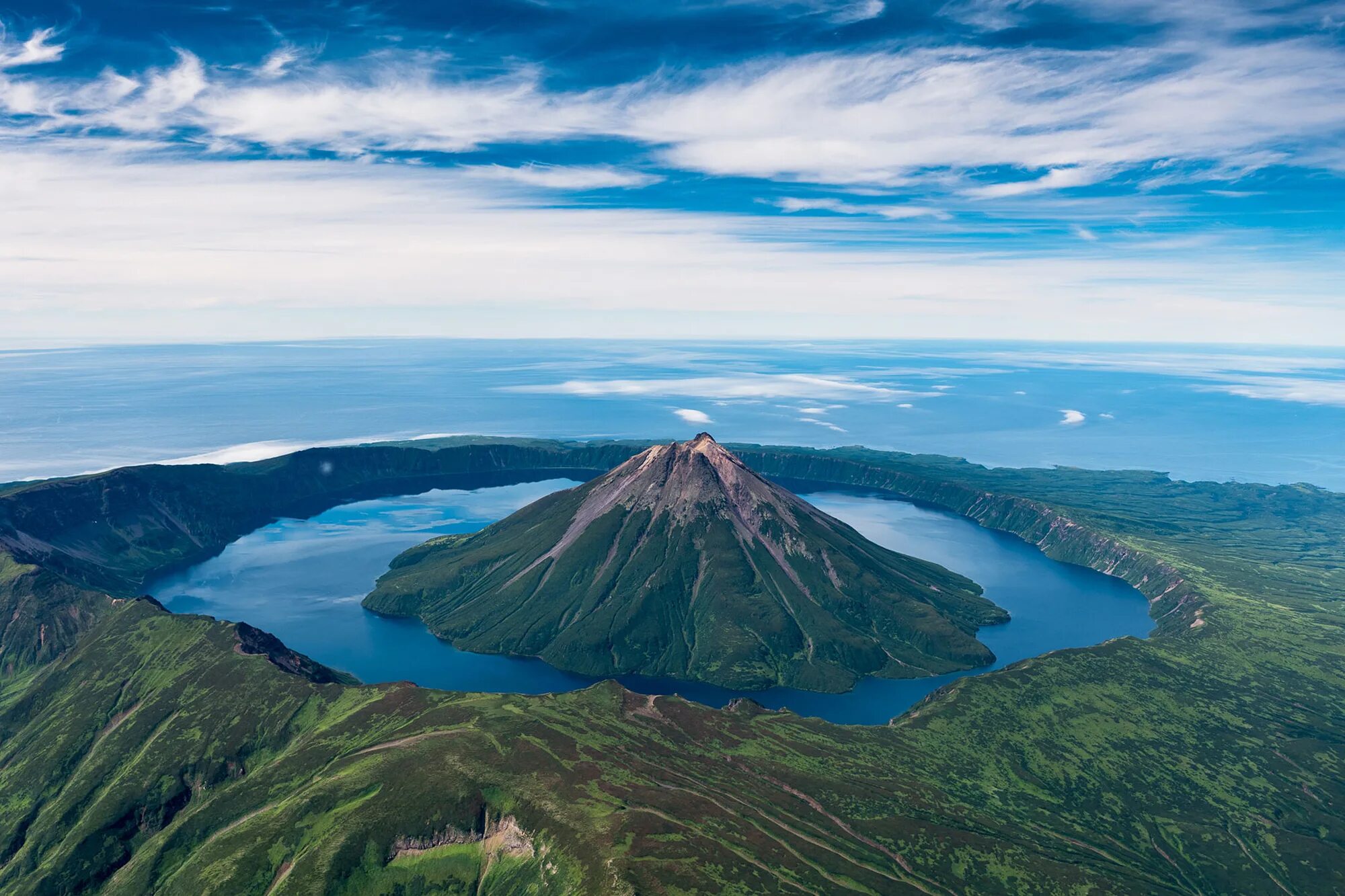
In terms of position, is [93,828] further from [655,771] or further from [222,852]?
[655,771]

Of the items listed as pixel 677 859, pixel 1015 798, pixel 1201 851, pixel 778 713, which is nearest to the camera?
pixel 677 859

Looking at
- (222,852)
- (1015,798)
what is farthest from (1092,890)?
(222,852)

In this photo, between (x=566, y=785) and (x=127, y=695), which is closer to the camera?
(x=566, y=785)

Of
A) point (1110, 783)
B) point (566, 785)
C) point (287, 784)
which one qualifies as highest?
point (566, 785)

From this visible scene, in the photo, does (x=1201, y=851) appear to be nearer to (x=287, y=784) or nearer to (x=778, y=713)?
(x=778, y=713)

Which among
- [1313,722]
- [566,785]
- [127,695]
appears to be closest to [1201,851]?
[1313,722]

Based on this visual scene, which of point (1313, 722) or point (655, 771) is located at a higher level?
point (655, 771)

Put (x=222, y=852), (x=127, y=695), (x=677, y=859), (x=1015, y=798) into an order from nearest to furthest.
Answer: (x=677, y=859) → (x=222, y=852) → (x=1015, y=798) → (x=127, y=695)
